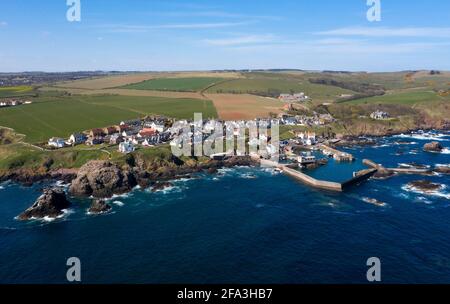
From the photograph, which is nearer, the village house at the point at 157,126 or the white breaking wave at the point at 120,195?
the white breaking wave at the point at 120,195

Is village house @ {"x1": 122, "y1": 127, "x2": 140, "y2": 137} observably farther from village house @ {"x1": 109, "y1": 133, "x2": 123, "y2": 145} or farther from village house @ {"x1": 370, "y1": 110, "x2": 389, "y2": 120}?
village house @ {"x1": 370, "y1": 110, "x2": 389, "y2": 120}

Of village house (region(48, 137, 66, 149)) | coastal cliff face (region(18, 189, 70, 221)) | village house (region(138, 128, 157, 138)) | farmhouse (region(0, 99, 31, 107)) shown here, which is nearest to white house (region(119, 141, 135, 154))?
village house (region(138, 128, 157, 138))

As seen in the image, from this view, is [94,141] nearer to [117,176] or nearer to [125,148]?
[125,148]

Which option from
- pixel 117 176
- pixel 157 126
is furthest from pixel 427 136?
pixel 117 176

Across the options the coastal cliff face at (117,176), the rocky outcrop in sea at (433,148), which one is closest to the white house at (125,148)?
the coastal cliff face at (117,176)

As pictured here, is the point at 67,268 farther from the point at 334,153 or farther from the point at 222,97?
the point at 222,97

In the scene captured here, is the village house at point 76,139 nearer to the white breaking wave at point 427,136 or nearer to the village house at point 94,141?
the village house at point 94,141
